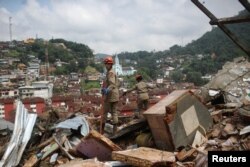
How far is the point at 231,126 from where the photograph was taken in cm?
589

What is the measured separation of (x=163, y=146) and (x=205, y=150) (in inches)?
28.2

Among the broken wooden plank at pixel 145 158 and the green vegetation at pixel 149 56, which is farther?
the green vegetation at pixel 149 56

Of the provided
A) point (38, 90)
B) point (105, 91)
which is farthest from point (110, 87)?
point (38, 90)

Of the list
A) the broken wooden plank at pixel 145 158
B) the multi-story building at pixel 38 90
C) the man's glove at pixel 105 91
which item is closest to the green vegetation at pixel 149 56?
the multi-story building at pixel 38 90

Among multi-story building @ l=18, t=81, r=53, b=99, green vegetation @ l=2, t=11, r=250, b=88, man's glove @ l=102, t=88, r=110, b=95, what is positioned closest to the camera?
man's glove @ l=102, t=88, r=110, b=95

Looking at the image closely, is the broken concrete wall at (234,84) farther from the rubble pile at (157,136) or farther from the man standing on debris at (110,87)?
the man standing on debris at (110,87)

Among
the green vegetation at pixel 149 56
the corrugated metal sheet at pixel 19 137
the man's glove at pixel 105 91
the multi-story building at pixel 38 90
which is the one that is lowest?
the multi-story building at pixel 38 90

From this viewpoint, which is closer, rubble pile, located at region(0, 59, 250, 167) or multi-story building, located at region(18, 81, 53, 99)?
rubble pile, located at region(0, 59, 250, 167)

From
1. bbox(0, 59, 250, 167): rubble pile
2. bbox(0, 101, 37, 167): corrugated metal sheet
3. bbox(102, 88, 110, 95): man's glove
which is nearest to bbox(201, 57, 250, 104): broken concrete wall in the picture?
bbox(0, 59, 250, 167): rubble pile

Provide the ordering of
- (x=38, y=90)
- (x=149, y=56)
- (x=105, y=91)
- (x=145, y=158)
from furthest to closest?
(x=149, y=56), (x=38, y=90), (x=105, y=91), (x=145, y=158)

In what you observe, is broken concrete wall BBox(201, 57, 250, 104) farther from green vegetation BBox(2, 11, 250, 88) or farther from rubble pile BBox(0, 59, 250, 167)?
green vegetation BBox(2, 11, 250, 88)

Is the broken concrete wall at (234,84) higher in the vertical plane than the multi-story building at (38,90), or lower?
higher

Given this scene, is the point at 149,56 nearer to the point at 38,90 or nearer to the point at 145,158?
the point at 38,90

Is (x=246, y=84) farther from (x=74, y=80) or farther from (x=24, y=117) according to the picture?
(x=74, y=80)
